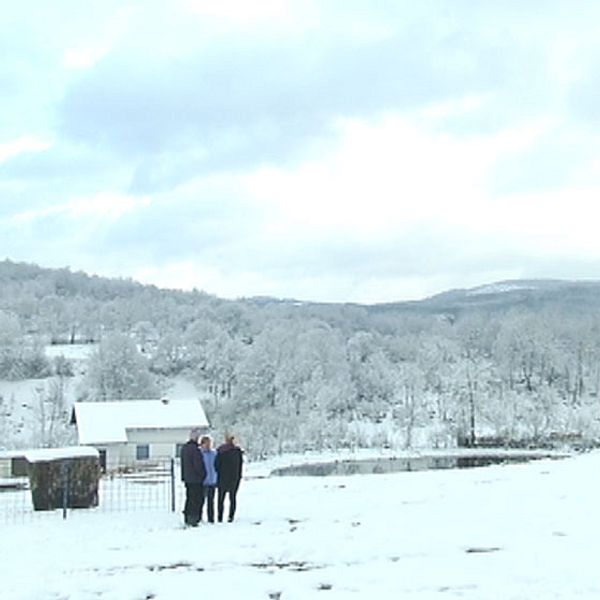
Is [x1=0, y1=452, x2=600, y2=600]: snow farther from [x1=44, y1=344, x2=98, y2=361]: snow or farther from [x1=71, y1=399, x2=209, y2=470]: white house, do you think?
[x1=44, y1=344, x2=98, y2=361]: snow

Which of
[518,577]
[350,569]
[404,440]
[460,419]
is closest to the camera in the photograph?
[518,577]

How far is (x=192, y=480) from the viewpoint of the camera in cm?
1388

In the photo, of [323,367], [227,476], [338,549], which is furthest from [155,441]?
[323,367]

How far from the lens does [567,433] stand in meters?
78.6

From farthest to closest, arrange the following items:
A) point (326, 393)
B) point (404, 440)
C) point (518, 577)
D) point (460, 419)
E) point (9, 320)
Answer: point (9, 320) → point (326, 393) → point (460, 419) → point (404, 440) → point (518, 577)

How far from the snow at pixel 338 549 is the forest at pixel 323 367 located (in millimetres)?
50206

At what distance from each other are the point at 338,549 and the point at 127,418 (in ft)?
153

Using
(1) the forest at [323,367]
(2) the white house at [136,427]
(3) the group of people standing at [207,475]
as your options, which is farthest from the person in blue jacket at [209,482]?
(1) the forest at [323,367]

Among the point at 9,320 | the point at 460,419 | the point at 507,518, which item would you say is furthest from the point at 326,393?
the point at 507,518

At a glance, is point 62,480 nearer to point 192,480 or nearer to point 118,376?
point 192,480

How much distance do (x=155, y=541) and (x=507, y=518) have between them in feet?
16.4

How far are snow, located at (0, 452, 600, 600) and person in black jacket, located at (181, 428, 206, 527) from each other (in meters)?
0.26

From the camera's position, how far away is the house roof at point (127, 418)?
53500 millimetres

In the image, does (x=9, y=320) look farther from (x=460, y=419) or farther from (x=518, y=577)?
(x=518, y=577)
